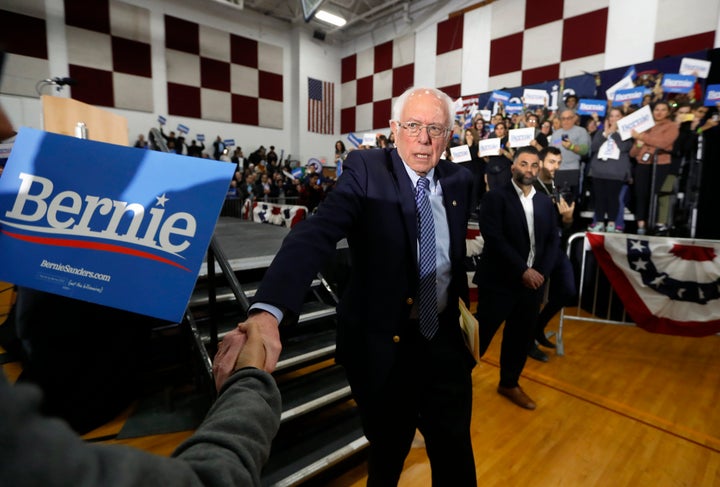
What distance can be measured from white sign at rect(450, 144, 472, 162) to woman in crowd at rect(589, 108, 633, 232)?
60.0 inches

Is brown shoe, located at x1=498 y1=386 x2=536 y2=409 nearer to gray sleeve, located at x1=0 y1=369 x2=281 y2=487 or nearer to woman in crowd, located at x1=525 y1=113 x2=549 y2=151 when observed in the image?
gray sleeve, located at x1=0 y1=369 x2=281 y2=487

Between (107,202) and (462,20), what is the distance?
7737 mm

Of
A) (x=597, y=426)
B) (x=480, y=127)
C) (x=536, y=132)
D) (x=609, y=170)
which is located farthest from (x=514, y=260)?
(x=480, y=127)

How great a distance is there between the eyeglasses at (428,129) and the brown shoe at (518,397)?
1.74 metres

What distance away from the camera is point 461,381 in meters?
1.22

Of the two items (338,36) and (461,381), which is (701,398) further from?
(338,36)

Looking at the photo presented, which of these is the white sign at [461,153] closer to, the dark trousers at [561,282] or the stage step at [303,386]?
the dark trousers at [561,282]

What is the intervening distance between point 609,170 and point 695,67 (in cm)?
140

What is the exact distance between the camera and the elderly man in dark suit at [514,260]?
2.15 meters

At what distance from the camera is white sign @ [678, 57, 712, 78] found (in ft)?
13.8

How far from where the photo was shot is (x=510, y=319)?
2.25 m

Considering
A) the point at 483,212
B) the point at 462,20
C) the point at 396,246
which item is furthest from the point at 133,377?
the point at 462,20

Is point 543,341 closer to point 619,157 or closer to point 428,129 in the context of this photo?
point 428,129

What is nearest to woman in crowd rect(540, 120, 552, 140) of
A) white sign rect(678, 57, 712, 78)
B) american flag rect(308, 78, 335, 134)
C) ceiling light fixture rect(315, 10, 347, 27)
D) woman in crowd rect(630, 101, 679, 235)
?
woman in crowd rect(630, 101, 679, 235)
